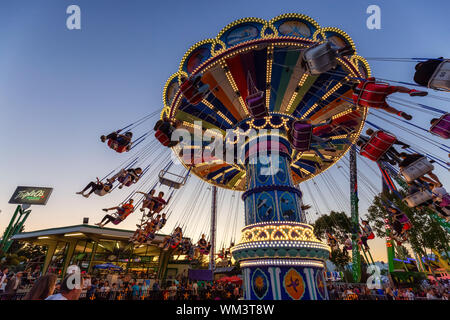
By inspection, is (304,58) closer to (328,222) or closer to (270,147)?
(270,147)

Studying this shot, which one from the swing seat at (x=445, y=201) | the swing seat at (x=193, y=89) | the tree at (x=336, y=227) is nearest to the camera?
the swing seat at (x=445, y=201)

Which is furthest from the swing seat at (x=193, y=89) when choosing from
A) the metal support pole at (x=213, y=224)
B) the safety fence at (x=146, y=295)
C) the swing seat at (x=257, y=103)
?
the metal support pole at (x=213, y=224)

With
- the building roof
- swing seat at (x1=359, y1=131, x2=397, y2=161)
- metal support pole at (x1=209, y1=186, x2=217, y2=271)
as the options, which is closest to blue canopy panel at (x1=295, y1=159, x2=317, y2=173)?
swing seat at (x1=359, y1=131, x2=397, y2=161)

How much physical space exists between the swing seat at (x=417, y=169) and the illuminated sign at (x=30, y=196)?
119 ft

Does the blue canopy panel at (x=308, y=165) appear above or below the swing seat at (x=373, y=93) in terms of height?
above

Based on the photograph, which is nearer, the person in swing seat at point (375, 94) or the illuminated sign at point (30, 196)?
the person in swing seat at point (375, 94)

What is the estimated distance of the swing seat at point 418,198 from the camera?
666cm

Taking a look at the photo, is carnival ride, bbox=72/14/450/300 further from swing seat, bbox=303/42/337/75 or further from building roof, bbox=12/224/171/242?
building roof, bbox=12/224/171/242

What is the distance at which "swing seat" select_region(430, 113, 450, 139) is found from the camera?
20.1ft

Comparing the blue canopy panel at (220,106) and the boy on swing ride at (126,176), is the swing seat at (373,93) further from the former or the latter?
the boy on swing ride at (126,176)

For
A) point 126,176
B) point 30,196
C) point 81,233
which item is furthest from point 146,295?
point 30,196
